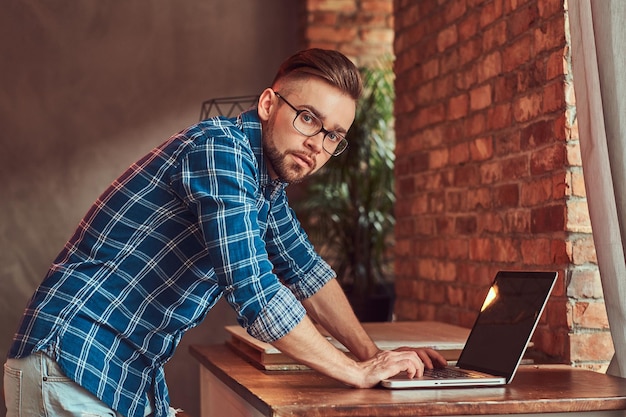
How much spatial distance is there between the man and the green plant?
3.22 meters

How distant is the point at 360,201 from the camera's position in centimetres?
520

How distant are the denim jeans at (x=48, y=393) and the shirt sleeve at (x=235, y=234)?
351mm

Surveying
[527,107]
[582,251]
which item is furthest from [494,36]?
[582,251]

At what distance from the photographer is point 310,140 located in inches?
70.9

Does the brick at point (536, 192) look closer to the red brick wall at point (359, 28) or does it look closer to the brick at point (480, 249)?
the brick at point (480, 249)

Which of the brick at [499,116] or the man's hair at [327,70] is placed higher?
the brick at [499,116]

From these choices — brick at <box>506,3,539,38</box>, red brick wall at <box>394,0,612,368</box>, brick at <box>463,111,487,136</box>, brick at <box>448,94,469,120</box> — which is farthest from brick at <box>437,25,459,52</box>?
brick at <box>506,3,539,38</box>

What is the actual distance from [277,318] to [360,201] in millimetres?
3560

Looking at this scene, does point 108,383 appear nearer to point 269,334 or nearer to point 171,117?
point 269,334

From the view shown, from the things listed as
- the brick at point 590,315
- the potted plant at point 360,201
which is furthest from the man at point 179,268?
the potted plant at point 360,201

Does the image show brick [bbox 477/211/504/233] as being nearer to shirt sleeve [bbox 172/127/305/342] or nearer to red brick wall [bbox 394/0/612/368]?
red brick wall [bbox 394/0/612/368]

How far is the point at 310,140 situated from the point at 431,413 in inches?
23.4

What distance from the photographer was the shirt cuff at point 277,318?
1.66 metres

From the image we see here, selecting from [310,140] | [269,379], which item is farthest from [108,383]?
[310,140]
